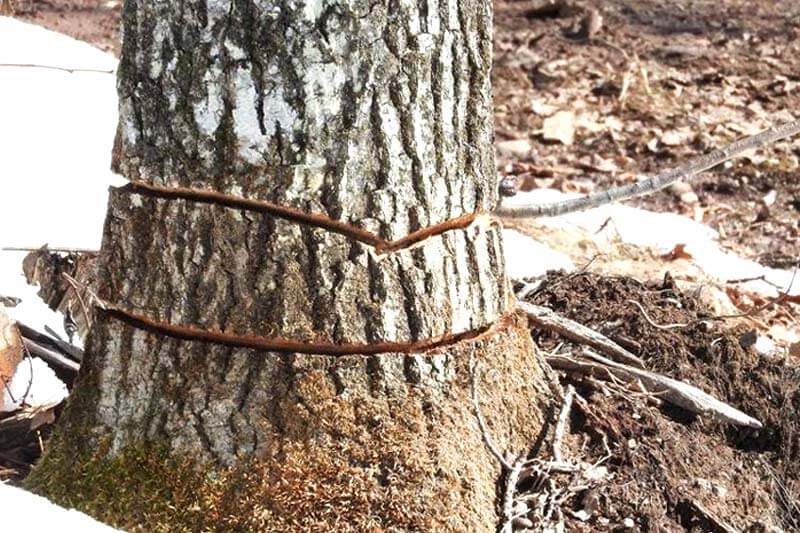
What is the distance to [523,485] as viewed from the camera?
2.63 metres

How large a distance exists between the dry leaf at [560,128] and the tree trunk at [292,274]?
15.2 feet

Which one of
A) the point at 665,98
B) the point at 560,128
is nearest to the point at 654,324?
the point at 560,128

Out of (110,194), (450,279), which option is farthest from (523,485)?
(110,194)

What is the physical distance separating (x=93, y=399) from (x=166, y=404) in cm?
19

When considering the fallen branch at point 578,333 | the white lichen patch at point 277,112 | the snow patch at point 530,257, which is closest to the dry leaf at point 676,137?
the snow patch at point 530,257

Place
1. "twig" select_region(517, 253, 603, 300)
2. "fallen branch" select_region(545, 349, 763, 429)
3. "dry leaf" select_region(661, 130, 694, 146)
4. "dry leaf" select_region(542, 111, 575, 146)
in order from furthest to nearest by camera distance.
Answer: "dry leaf" select_region(542, 111, 575, 146) → "dry leaf" select_region(661, 130, 694, 146) → "twig" select_region(517, 253, 603, 300) → "fallen branch" select_region(545, 349, 763, 429)

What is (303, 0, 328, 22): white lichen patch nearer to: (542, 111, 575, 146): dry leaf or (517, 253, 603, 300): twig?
(517, 253, 603, 300): twig

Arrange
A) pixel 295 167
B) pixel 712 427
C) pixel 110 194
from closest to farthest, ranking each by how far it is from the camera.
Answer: pixel 295 167, pixel 110 194, pixel 712 427

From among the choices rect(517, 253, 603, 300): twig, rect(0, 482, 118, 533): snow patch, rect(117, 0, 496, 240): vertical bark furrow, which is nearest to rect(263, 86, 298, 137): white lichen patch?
rect(117, 0, 496, 240): vertical bark furrow

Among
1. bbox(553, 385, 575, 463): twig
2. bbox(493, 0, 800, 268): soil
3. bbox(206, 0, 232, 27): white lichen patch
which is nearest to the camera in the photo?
bbox(206, 0, 232, 27): white lichen patch

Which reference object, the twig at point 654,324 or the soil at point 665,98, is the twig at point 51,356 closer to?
the twig at point 654,324

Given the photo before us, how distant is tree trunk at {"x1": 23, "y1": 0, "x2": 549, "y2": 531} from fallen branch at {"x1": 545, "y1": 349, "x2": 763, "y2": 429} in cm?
48

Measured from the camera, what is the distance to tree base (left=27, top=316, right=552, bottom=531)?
2387 millimetres

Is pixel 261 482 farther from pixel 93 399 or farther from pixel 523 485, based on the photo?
pixel 523 485
